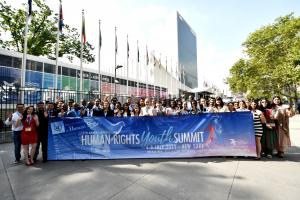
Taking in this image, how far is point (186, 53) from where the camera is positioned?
293 feet

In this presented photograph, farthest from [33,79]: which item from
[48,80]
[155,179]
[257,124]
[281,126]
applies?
[281,126]

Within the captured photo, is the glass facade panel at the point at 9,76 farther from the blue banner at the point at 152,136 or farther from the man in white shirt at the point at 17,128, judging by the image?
the blue banner at the point at 152,136

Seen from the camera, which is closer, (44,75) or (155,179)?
(155,179)

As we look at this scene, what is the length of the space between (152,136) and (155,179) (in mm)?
2028

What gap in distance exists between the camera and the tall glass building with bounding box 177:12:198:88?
80.4m

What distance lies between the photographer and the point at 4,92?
34.4ft

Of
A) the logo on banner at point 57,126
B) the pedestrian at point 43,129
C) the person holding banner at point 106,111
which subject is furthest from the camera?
the person holding banner at point 106,111

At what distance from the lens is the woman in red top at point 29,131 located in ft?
21.9

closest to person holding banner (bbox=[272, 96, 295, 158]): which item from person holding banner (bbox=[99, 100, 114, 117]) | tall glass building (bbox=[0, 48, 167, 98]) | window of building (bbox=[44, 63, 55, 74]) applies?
person holding banner (bbox=[99, 100, 114, 117])

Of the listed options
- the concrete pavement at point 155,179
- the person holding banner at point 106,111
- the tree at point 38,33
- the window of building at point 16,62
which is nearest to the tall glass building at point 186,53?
the tree at point 38,33

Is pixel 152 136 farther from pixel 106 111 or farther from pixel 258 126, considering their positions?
pixel 258 126

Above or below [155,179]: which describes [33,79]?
above

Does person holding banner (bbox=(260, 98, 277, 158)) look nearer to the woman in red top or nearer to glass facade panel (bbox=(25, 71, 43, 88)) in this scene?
the woman in red top

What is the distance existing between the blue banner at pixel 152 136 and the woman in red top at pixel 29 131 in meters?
0.47
